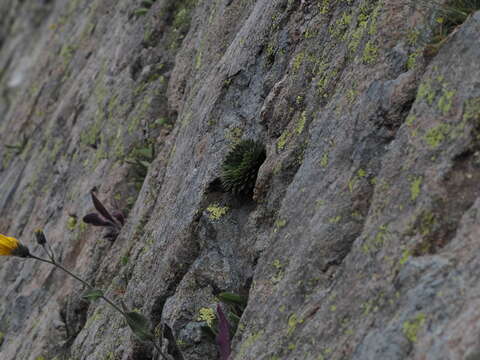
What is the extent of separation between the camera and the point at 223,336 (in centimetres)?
459

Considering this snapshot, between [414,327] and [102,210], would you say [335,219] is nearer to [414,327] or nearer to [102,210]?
[414,327]

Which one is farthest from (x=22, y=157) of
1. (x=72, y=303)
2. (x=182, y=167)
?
(x=182, y=167)

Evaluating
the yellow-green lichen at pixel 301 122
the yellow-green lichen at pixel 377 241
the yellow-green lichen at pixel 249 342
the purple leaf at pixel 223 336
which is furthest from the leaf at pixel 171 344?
the yellow-green lichen at pixel 377 241

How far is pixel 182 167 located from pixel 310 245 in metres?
2.62

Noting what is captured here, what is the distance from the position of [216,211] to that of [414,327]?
2.67 m

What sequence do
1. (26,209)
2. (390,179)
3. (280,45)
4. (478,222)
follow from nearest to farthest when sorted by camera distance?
(478,222) < (390,179) < (280,45) < (26,209)

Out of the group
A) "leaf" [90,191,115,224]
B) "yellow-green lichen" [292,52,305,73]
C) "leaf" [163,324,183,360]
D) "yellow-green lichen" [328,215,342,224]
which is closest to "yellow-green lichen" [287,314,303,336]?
"yellow-green lichen" [328,215,342,224]

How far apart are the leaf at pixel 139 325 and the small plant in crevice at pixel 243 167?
1.22m

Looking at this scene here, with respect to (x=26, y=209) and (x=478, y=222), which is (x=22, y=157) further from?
(x=478, y=222)

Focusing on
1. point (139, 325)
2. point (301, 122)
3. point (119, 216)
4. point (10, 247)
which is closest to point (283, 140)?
point (301, 122)

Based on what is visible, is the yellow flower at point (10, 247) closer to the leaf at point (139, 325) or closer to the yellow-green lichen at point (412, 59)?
the leaf at point (139, 325)

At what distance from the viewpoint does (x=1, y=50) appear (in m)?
22.5

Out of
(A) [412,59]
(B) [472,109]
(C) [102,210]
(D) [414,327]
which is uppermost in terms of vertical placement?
(A) [412,59]

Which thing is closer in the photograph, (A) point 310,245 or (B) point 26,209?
(A) point 310,245
